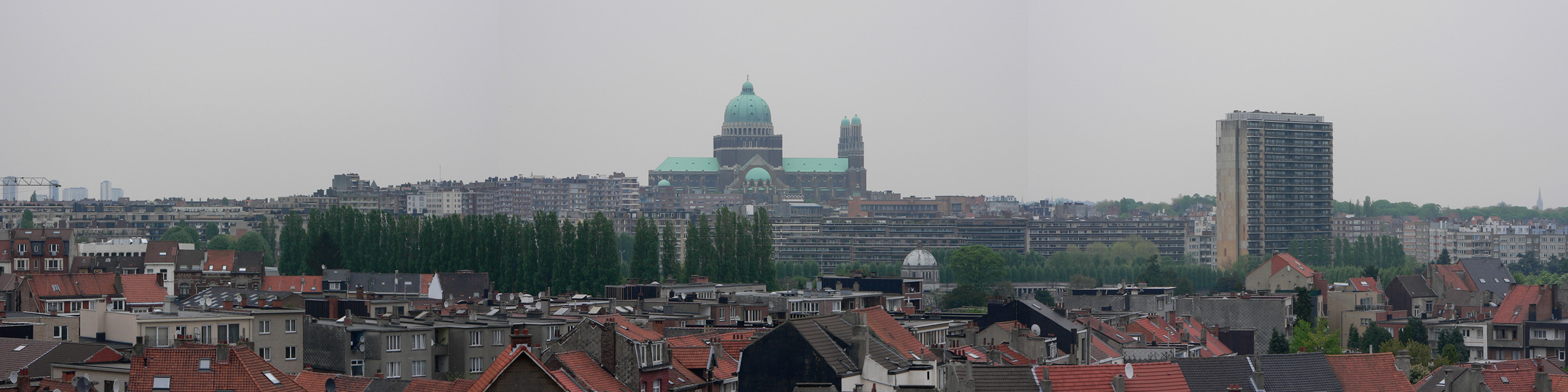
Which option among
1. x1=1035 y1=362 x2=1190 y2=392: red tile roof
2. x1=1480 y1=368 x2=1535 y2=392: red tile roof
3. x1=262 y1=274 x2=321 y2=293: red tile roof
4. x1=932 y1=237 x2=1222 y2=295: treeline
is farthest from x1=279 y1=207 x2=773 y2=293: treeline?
x1=1035 y1=362 x2=1190 y2=392: red tile roof

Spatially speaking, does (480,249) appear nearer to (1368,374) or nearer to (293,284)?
(293,284)

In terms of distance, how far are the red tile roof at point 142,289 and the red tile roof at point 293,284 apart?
7.72 meters

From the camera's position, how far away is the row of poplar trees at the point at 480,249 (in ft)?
236

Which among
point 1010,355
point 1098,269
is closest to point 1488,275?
point 1098,269

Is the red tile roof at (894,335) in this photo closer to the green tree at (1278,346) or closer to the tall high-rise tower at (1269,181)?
the green tree at (1278,346)

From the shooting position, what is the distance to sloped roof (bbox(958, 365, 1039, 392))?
24484 mm

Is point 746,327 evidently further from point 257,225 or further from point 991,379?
point 257,225

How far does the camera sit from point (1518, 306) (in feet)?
196

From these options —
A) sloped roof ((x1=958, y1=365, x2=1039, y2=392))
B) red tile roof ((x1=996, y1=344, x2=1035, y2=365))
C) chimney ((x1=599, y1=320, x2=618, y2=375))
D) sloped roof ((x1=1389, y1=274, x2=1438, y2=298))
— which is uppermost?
chimney ((x1=599, y1=320, x2=618, y2=375))

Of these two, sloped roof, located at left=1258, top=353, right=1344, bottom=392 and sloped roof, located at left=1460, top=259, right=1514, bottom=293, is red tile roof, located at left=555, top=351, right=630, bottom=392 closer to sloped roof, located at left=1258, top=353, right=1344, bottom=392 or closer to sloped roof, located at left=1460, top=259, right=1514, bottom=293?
sloped roof, located at left=1258, top=353, right=1344, bottom=392

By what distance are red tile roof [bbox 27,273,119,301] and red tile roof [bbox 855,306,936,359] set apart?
2887cm

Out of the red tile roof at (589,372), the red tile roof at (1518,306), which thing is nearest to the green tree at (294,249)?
the red tile roof at (1518,306)

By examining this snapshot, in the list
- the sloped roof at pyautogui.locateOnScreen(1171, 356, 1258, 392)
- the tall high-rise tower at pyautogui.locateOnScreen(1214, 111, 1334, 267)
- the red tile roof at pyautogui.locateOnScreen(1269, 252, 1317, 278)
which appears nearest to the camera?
the sloped roof at pyautogui.locateOnScreen(1171, 356, 1258, 392)

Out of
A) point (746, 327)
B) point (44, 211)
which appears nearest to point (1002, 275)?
point (746, 327)
